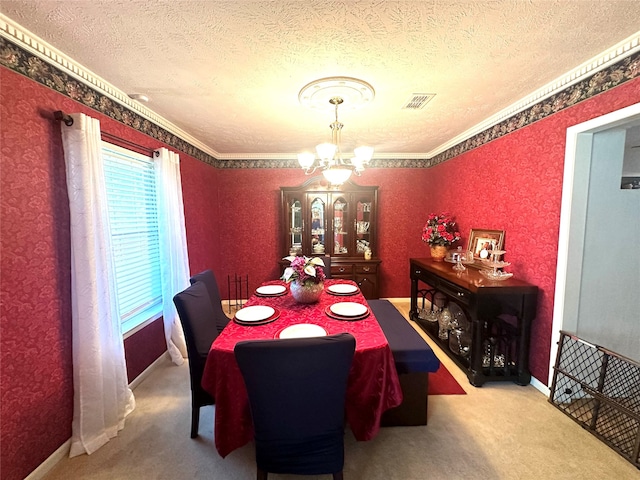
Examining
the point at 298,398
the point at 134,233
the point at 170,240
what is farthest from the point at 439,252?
the point at 134,233

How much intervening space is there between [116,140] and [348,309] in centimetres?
218

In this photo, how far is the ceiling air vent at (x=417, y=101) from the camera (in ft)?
6.80

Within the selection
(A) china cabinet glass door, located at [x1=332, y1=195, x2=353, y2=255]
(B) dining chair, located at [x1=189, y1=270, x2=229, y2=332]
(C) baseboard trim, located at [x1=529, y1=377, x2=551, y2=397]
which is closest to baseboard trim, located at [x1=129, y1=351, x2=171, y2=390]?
(B) dining chair, located at [x1=189, y1=270, x2=229, y2=332]

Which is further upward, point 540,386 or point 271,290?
point 271,290

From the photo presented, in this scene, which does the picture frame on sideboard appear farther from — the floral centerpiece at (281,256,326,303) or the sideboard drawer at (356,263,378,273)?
the floral centerpiece at (281,256,326,303)

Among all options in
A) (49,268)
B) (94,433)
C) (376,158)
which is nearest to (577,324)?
(376,158)

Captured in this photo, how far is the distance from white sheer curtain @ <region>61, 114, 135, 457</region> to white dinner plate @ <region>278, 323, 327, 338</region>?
1206 millimetres

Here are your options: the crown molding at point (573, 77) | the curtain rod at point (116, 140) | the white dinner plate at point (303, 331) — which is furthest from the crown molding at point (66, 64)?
the crown molding at point (573, 77)

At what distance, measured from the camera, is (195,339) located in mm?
1606

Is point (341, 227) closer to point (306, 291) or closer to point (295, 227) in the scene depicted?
point (295, 227)

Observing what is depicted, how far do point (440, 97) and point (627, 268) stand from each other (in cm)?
189

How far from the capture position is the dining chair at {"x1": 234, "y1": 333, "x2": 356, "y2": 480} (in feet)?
3.38

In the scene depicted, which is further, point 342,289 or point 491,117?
point 491,117

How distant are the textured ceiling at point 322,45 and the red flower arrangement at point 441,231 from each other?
144cm
